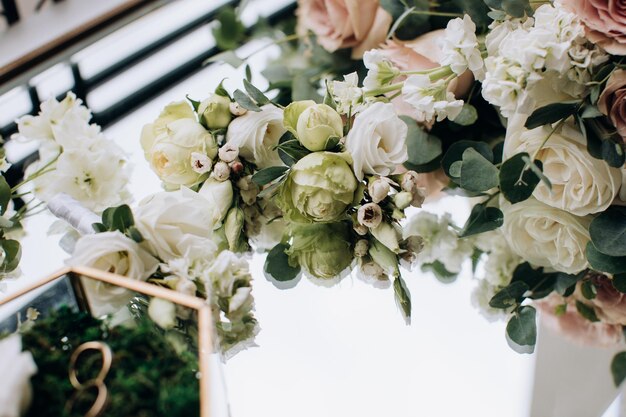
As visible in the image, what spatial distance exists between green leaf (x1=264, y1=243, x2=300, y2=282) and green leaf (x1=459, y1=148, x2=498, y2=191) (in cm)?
20

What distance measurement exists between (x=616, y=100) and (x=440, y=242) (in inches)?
12.4

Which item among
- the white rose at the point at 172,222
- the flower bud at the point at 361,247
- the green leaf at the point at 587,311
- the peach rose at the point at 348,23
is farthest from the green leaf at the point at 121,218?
the green leaf at the point at 587,311

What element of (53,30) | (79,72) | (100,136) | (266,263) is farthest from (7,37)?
(266,263)

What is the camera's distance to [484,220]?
641 mm

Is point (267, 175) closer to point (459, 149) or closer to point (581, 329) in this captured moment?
point (459, 149)

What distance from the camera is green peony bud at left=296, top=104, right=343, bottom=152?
54cm

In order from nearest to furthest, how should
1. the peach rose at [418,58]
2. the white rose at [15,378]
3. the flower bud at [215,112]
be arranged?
the white rose at [15,378] < the flower bud at [215,112] < the peach rose at [418,58]

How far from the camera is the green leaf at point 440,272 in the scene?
2.55ft

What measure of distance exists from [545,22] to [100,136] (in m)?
0.44

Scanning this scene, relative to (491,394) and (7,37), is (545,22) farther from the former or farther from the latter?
(7,37)

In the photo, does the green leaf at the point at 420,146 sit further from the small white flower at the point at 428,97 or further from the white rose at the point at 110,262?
the white rose at the point at 110,262

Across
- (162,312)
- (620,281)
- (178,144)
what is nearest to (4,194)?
(178,144)

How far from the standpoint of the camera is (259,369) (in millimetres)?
670

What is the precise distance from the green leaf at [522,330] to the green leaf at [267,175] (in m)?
0.34
